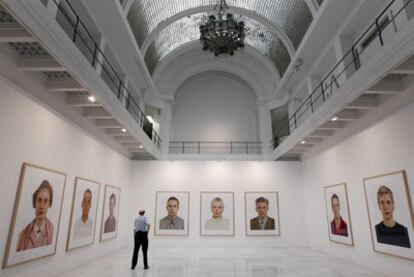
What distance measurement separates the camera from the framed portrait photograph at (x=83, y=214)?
8.28m

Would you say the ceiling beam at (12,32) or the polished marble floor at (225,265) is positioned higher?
the ceiling beam at (12,32)

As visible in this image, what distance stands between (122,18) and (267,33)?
29.2 ft

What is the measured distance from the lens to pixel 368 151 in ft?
27.8

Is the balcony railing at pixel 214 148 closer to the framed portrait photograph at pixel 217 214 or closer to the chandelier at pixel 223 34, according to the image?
the framed portrait photograph at pixel 217 214

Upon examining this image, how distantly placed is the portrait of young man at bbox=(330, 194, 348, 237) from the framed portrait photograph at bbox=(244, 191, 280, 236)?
332cm

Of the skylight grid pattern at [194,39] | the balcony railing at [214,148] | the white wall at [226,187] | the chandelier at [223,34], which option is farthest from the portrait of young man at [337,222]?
the skylight grid pattern at [194,39]

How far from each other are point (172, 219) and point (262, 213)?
4886mm

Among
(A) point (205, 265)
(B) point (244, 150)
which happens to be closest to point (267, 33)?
(B) point (244, 150)

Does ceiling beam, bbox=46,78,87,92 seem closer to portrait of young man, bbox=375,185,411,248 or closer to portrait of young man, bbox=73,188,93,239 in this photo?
portrait of young man, bbox=73,188,93,239

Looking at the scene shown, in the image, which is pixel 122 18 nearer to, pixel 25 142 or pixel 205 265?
pixel 25 142

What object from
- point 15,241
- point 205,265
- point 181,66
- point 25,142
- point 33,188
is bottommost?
point 205,265

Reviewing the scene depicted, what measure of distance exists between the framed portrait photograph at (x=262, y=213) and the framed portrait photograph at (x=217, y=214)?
0.89 m

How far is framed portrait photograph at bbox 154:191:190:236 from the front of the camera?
13.5 meters

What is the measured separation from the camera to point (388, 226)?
24.4ft
